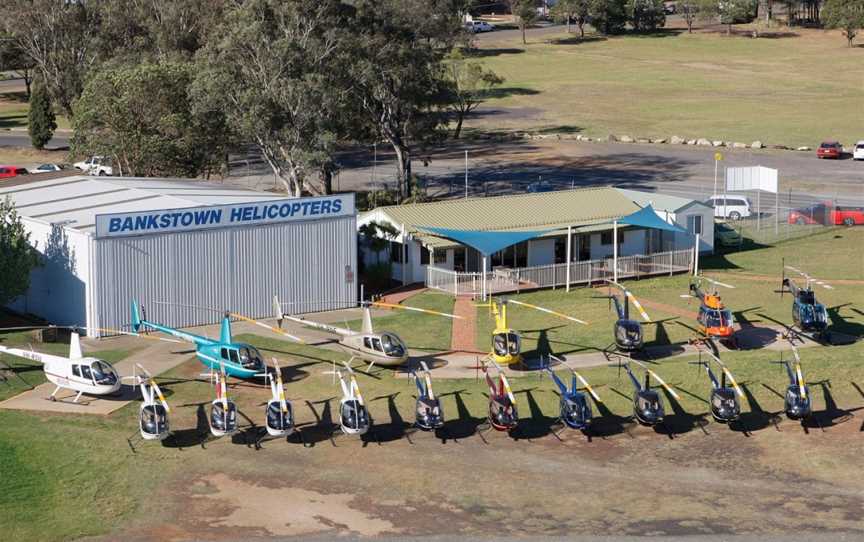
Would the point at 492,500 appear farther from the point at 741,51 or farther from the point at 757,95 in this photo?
the point at 741,51

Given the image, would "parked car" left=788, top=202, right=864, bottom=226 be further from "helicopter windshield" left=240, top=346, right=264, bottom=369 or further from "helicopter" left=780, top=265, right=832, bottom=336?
"helicopter windshield" left=240, top=346, right=264, bottom=369

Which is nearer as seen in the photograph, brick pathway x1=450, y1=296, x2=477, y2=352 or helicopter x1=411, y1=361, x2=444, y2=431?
helicopter x1=411, y1=361, x2=444, y2=431

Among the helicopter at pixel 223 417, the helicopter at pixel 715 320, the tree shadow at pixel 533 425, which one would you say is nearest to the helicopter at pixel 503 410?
the tree shadow at pixel 533 425

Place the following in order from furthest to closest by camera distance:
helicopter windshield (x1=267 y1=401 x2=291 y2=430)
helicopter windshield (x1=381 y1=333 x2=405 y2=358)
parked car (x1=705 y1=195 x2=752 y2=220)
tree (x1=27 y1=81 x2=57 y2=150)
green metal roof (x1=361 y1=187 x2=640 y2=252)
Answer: tree (x1=27 y1=81 x2=57 y2=150) < parked car (x1=705 y1=195 x2=752 y2=220) < green metal roof (x1=361 y1=187 x2=640 y2=252) < helicopter windshield (x1=381 y1=333 x2=405 y2=358) < helicopter windshield (x1=267 y1=401 x2=291 y2=430)

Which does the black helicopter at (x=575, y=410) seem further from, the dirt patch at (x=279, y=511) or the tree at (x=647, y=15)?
the tree at (x=647, y=15)

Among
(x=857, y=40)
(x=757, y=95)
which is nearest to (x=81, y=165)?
(x=757, y=95)

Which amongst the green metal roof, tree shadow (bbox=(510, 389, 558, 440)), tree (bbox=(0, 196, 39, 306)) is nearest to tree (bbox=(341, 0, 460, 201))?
the green metal roof

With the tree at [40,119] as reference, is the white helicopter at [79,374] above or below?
below
